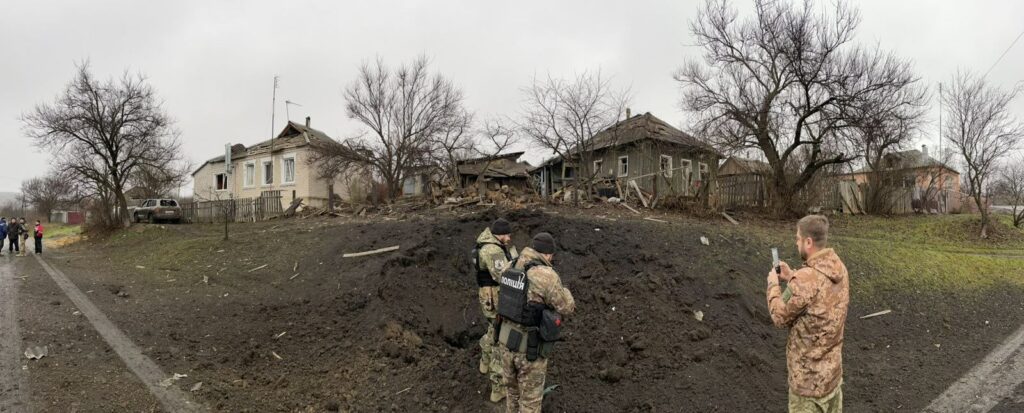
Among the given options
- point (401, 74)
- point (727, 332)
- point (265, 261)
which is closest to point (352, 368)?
point (727, 332)

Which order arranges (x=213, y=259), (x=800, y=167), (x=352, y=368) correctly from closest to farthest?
1. (x=352, y=368)
2. (x=213, y=259)
3. (x=800, y=167)

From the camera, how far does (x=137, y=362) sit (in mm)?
5520

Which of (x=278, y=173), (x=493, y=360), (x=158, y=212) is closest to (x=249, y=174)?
(x=278, y=173)

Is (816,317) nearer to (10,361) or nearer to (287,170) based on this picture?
(10,361)

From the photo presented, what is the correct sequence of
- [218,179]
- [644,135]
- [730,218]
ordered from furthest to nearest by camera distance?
[218,179] < [644,135] < [730,218]

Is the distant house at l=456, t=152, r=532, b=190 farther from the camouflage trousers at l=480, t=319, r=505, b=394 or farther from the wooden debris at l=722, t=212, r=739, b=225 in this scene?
the camouflage trousers at l=480, t=319, r=505, b=394

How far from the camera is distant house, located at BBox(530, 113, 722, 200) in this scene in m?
14.8

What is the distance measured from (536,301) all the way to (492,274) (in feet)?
3.57

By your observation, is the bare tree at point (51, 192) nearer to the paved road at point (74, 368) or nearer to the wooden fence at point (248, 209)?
the wooden fence at point (248, 209)

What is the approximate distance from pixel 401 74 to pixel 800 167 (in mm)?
18943

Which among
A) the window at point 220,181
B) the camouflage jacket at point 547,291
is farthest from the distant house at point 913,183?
the window at point 220,181

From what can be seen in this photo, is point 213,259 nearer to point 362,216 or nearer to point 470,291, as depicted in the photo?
point 362,216

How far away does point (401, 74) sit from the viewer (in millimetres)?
25312

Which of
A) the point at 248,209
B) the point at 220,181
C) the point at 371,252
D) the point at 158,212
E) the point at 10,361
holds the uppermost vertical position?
the point at 220,181
